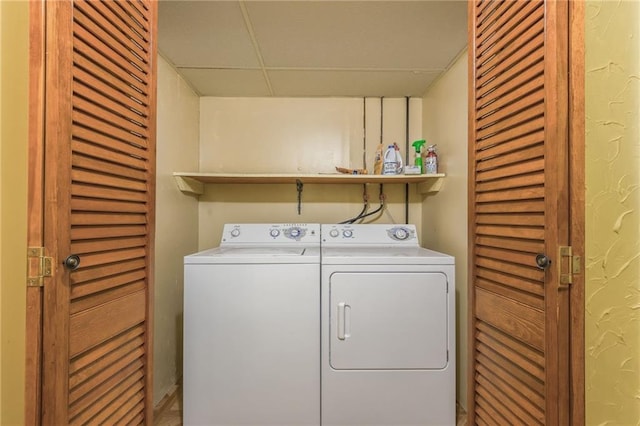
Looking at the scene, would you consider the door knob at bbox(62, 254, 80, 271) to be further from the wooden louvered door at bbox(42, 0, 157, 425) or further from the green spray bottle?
the green spray bottle

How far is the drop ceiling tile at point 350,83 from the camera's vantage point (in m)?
2.09

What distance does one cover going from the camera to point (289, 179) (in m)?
2.28

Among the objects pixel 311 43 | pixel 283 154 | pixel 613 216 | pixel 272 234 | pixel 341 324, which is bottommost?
pixel 341 324

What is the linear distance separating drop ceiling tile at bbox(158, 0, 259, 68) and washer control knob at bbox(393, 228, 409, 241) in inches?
57.2

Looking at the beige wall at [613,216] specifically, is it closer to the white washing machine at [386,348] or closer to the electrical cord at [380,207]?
the white washing machine at [386,348]

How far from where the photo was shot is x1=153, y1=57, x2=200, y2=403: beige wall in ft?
6.14

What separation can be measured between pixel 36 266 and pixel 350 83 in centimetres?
203

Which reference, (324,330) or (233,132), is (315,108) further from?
(324,330)

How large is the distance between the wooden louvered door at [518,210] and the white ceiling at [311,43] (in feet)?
1.75

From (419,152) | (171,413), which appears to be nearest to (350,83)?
(419,152)

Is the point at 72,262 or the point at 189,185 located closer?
the point at 72,262

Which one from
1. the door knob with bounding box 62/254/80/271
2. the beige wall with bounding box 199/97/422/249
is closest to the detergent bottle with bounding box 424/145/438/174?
the beige wall with bounding box 199/97/422/249

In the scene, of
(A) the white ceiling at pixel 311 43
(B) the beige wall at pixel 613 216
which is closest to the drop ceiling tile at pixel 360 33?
(A) the white ceiling at pixel 311 43

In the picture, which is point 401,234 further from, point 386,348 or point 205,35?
point 205,35
